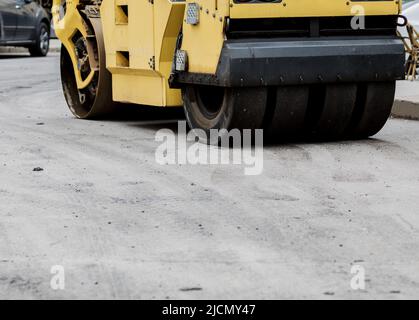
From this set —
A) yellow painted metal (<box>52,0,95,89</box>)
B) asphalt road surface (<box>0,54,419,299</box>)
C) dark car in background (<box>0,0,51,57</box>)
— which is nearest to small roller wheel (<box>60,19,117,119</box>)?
yellow painted metal (<box>52,0,95,89</box>)

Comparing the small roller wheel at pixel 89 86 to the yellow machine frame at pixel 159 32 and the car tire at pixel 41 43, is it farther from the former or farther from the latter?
the car tire at pixel 41 43

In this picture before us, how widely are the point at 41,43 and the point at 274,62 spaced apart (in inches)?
627

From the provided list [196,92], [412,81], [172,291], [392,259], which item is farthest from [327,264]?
[412,81]

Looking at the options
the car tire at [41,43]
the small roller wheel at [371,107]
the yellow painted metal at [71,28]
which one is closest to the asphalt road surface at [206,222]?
the small roller wheel at [371,107]

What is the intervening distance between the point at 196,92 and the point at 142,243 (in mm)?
4229

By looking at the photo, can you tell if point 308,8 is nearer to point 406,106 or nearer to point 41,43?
point 406,106

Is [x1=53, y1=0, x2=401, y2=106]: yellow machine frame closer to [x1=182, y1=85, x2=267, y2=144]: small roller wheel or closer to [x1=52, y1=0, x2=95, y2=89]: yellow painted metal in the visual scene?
[x1=52, y1=0, x2=95, y2=89]: yellow painted metal

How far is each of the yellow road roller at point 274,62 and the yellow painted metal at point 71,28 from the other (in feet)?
4.80

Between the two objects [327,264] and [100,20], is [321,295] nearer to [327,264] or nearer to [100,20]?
[327,264]

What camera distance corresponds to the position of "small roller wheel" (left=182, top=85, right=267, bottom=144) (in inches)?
363

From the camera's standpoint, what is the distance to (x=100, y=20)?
1161 centimetres

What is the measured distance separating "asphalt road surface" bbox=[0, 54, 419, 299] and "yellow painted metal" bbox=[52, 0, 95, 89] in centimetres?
207

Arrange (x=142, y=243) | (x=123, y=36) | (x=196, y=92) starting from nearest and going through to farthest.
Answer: (x=142, y=243)
(x=196, y=92)
(x=123, y=36)

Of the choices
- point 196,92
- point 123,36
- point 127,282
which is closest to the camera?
point 127,282
